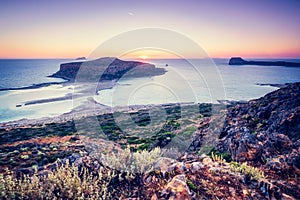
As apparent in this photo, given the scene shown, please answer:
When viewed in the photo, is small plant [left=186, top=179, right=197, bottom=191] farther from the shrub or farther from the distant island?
Answer: the distant island

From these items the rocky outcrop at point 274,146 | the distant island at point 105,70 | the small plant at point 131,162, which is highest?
the distant island at point 105,70

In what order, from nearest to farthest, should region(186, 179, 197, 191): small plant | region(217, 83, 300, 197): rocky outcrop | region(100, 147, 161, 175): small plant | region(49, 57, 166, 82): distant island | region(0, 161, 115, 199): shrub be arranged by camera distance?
region(0, 161, 115, 199): shrub
region(186, 179, 197, 191): small plant
region(100, 147, 161, 175): small plant
region(217, 83, 300, 197): rocky outcrop
region(49, 57, 166, 82): distant island

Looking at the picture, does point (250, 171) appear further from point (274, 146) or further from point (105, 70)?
point (105, 70)

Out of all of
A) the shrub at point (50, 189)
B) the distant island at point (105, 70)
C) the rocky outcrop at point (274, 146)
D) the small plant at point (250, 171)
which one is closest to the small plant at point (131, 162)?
the shrub at point (50, 189)

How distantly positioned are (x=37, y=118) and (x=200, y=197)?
4023cm

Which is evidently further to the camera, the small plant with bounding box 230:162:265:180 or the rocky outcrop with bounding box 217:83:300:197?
the rocky outcrop with bounding box 217:83:300:197

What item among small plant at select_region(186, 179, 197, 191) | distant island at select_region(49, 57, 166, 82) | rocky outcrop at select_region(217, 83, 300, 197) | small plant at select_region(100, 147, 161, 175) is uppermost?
distant island at select_region(49, 57, 166, 82)

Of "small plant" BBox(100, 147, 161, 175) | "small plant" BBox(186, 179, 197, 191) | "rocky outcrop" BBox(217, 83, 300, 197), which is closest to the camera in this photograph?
"small plant" BBox(186, 179, 197, 191)

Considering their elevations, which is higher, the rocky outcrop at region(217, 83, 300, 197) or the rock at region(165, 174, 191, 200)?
the rock at region(165, 174, 191, 200)

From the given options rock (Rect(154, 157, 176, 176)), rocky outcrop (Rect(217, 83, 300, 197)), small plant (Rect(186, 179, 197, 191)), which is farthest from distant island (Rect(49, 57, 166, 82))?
small plant (Rect(186, 179, 197, 191))

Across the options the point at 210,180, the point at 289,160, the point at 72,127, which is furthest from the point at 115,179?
the point at 72,127

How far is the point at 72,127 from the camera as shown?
2888 centimetres

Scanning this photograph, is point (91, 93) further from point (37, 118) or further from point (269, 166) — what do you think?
point (269, 166)

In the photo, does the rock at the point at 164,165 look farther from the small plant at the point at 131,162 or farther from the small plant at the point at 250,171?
the small plant at the point at 250,171
